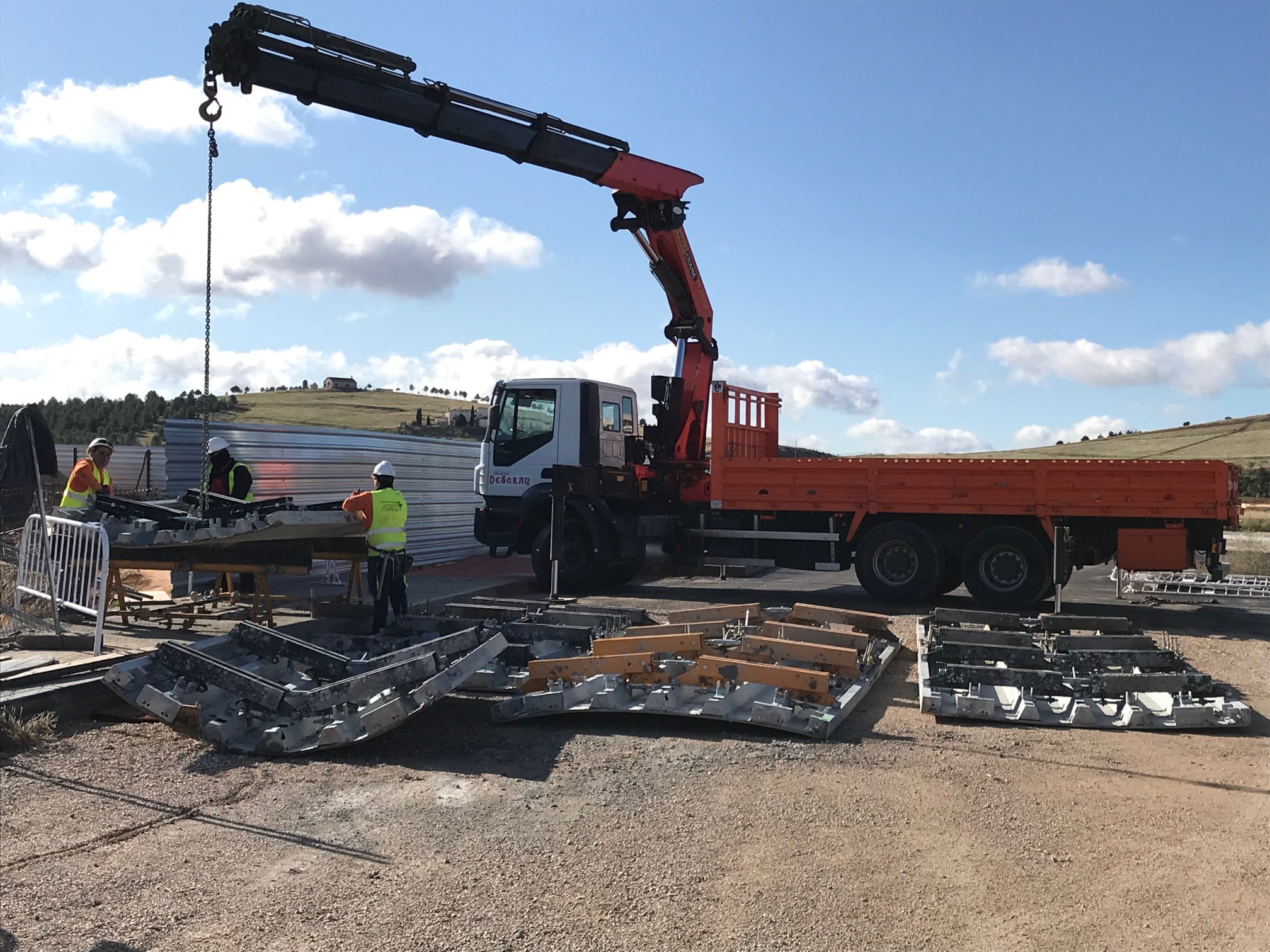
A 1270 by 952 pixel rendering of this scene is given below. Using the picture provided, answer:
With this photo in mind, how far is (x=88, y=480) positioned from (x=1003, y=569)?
10305 millimetres

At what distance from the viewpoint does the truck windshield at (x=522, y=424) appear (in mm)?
15086

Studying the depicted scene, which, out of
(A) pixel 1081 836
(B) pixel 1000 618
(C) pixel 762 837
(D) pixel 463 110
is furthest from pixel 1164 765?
(D) pixel 463 110

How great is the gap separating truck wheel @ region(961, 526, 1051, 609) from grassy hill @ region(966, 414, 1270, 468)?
3106cm

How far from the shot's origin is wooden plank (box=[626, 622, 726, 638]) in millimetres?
9578

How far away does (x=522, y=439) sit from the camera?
1521 centimetres

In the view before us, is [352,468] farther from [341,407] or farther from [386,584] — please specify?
[341,407]

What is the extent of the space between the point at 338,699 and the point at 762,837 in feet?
10.1

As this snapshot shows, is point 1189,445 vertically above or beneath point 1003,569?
above

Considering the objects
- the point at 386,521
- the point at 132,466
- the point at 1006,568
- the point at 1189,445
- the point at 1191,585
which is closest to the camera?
the point at 386,521

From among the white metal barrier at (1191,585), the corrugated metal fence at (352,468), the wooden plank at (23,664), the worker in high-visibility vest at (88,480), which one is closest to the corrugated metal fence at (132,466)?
the corrugated metal fence at (352,468)

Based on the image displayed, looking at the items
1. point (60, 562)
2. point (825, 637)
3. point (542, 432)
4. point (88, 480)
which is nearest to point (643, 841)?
point (825, 637)

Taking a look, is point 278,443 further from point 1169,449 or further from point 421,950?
point 1169,449

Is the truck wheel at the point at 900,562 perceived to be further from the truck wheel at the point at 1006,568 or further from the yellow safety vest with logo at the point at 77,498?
the yellow safety vest with logo at the point at 77,498

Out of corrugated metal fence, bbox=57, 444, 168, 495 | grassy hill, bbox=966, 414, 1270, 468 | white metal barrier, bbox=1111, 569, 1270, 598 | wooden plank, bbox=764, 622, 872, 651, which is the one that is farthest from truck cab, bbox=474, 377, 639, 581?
grassy hill, bbox=966, 414, 1270, 468
